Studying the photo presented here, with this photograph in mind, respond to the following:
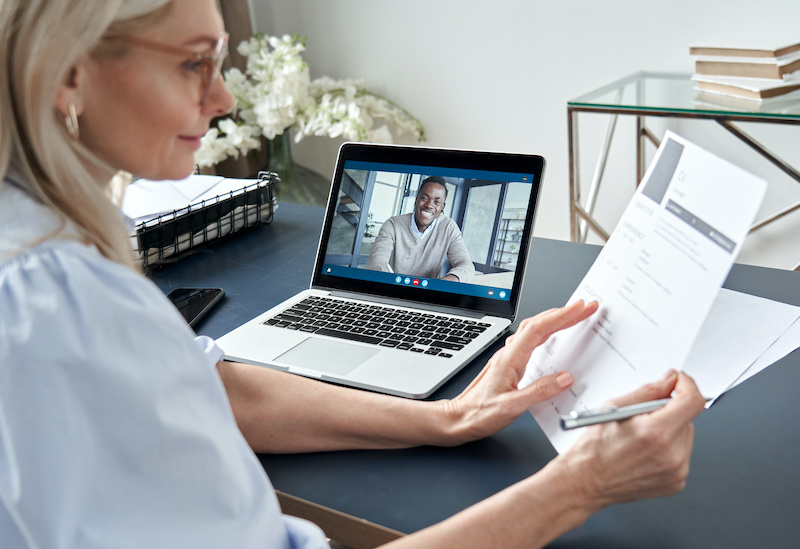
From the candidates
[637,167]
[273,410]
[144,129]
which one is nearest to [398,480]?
[273,410]

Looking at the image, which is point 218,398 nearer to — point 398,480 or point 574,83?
point 398,480

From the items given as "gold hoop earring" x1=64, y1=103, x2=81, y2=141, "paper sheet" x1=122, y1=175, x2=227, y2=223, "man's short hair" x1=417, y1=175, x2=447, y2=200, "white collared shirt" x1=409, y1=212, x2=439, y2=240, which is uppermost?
"gold hoop earring" x1=64, y1=103, x2=81, y2=141

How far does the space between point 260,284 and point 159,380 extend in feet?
2.38

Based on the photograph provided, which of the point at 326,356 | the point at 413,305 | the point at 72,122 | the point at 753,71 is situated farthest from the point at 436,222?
the point at 753,71

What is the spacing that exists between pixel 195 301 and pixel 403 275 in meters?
0.33

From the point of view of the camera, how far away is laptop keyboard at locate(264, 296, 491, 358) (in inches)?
38.8

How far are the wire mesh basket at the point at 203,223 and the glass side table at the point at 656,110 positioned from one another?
945 mm

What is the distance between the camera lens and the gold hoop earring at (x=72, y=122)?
1.86 ft

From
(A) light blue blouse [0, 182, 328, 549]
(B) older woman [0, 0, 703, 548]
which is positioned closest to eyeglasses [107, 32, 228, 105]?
(B) older woman [0, 0, 703, 548]

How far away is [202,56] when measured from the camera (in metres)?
0.64

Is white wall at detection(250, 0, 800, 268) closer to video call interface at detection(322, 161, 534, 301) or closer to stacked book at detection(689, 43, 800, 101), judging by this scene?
stacked book at detection(689, 43, 800, 101)

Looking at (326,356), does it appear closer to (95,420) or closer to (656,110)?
(95,420)

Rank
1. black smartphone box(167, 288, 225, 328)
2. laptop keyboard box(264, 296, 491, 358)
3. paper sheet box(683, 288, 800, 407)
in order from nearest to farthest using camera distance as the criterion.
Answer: paper sheet box(683, 288, 800, 407) → laptop keyboard box(264, 296, 491, 358) → black smartphone box(167, 288, 225, 328)

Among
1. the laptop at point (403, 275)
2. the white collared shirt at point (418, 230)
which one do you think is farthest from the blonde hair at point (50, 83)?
the white collared shirt at point (418, 230)
